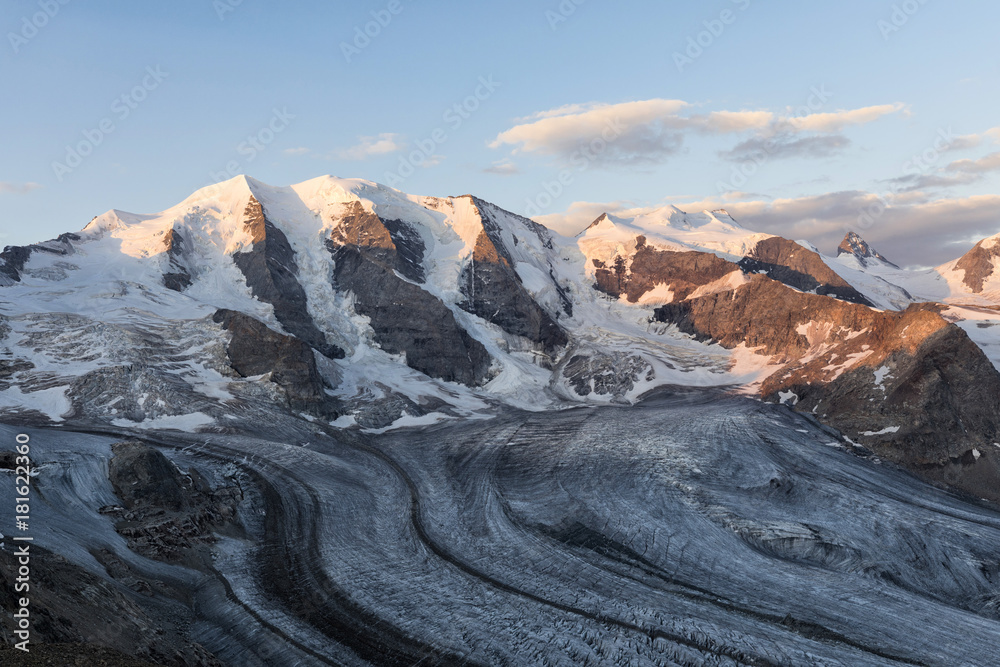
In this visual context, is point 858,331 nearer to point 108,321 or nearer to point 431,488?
point 431,488

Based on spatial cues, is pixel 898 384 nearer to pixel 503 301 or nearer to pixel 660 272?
pixel 503 301

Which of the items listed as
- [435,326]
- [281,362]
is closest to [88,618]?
[281,362]

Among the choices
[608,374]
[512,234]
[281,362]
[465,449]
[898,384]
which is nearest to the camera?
[465,449]

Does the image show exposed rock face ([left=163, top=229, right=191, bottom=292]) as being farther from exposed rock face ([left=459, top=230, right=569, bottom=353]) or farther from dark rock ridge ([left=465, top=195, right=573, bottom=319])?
dark rock ridge ([left=465, top=195, right=573, bottom=319])

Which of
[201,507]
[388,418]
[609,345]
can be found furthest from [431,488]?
[609,345]

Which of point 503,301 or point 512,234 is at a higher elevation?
point 512,234

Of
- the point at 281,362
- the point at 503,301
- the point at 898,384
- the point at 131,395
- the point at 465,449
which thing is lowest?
the point at 465,449
